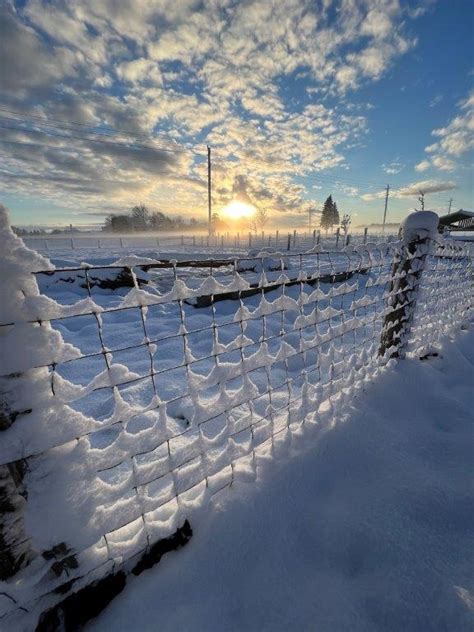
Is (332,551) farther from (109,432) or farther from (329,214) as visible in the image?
(329,214)

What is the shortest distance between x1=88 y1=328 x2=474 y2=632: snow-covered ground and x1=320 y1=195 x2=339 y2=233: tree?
66163mm

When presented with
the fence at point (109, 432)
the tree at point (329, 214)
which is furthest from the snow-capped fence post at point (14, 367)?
the tree at point (329, 214)

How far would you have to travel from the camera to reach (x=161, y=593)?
4.07ft

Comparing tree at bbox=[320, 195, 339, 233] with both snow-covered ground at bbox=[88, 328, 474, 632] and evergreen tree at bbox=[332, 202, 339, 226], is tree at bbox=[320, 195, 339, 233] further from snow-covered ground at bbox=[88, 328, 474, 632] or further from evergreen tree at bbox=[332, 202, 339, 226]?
snow-covered ground at bbox=[88, 328, 474, 632]

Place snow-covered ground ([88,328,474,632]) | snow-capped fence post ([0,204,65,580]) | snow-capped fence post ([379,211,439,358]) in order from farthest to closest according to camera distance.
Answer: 1. snow-capped fence post ([379,211,439,358])
2. snow-covered ground ([88,328,474,632])
3. snow-capped fence post ([0,204,65,580])

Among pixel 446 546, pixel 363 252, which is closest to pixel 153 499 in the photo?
pixel 446 546

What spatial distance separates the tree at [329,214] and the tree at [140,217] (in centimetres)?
4058

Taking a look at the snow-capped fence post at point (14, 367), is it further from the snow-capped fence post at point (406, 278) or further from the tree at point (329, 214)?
the tree at point (329, 214)

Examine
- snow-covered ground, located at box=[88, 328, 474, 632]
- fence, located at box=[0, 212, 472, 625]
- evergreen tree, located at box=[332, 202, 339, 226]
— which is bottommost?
snow-covered ground, located at box=[88, 328, 474, 632]

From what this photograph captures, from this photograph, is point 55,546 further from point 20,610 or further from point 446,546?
point 446,546

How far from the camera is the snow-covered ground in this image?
3.80 ft

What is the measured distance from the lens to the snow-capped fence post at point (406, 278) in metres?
3.08

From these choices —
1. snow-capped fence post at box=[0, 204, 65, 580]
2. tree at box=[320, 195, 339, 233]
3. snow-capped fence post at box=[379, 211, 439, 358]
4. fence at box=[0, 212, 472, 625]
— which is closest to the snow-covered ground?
fence at box=[0, 212, 472, 625]

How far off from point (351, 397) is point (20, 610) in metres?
2.43
